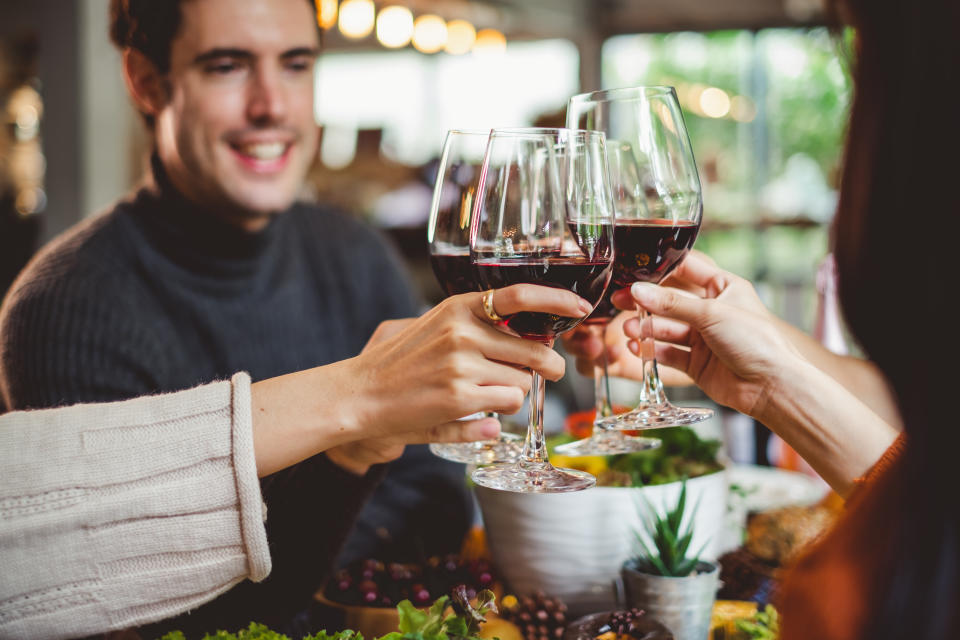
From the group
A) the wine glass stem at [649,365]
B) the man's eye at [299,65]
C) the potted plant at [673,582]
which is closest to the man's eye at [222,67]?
the man's eye at [299,65]

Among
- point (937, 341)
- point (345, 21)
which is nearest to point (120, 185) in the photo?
point (345, 21)

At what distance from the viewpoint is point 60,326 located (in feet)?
4.81

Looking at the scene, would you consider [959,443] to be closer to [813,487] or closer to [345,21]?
[813,487]

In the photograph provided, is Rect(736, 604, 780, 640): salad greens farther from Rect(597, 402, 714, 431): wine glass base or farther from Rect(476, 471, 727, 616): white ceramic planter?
Rect(597, 402, 714, 431): wine glass base

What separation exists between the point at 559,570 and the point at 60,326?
97 centimetres

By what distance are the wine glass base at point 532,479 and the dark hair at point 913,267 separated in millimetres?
348

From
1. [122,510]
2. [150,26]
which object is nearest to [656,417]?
[122,510]

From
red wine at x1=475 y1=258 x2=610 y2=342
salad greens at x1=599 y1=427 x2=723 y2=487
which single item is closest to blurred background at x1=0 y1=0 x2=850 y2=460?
salad greens at x1=599 y1=427 x2=723 y2=487

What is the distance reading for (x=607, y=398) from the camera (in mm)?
1078

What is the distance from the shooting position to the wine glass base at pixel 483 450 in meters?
0.98

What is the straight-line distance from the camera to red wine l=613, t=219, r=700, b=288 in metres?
0.96

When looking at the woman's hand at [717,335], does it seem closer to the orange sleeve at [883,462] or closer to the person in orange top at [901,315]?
the orange sleeve at [883,462]

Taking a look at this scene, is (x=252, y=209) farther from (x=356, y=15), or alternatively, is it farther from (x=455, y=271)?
(x=356, y=15)

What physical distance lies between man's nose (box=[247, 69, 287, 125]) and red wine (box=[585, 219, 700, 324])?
1.06 meters
